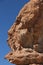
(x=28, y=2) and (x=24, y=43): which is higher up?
(x=28, y=2)

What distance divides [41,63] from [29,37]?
15.1 ft

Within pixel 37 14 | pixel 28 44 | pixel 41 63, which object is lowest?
pixel 41 63

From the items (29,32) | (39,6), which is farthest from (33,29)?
(39,6)

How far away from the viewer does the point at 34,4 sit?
38.8 m

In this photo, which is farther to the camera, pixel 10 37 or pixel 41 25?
pixel 10 37

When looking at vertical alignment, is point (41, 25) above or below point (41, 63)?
above

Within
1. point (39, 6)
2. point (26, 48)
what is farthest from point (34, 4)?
point (26, 48)

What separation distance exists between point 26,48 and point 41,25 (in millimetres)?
3624

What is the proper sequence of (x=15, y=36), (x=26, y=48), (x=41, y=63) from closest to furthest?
(x=41, y=63), (x=26, y=48), (x=15, y=36)

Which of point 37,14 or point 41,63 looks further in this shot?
point 37,14

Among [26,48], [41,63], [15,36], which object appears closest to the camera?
[41,63]

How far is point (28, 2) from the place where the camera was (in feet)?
134

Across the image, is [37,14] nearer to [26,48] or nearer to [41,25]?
[41,25]

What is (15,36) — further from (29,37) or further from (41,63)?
(41,63)
